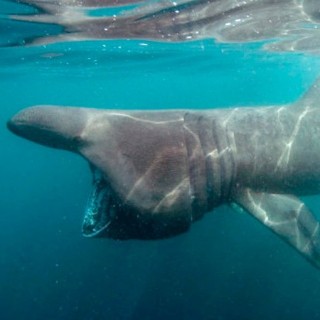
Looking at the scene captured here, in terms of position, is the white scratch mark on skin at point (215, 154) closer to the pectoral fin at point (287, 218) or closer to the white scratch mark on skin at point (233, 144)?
the white scratch mark on skin at point (233, 144)

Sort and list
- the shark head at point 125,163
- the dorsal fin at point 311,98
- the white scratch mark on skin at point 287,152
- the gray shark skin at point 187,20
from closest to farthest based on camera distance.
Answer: the shark head at point 125,163
the white scratch mark on skin at point 287,152
the dorsal fin at point 311,98
the gray shark skin at point 187,20

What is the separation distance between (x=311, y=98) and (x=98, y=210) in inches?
189

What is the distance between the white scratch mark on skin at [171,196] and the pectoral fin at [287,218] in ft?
3.38

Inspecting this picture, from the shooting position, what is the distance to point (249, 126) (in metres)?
6.62

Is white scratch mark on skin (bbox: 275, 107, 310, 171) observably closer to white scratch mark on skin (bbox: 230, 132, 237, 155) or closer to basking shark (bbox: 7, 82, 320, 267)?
→ basking shark (bbox: 7, 82, 320, 267)

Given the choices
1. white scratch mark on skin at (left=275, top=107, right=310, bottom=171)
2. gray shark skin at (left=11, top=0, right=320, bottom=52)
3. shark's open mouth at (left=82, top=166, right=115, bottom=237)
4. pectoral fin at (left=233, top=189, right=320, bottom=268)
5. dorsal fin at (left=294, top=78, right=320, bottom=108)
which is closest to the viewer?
shark's open mouth at (left=82, top=166, right=115, bottom=237)

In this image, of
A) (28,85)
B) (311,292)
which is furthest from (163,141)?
(28,85)

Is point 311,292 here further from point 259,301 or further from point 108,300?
point 108,300

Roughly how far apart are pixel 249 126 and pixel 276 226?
166 cm

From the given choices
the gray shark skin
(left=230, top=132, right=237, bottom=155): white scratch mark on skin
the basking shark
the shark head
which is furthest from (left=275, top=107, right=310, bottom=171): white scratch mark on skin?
the gray shark skin

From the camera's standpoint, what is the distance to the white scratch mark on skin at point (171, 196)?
5.24 m

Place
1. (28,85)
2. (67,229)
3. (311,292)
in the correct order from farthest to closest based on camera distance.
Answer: (67,229), (28,85), (311,292)

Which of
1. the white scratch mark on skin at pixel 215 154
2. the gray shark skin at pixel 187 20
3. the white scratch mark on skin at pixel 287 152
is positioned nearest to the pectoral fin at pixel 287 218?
the white scratch mark on skin at pixel 287 152

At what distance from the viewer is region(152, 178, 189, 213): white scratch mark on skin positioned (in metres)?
5.24
